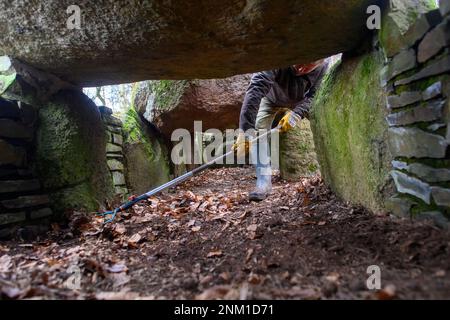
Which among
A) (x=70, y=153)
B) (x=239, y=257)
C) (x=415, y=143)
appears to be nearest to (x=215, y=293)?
(x=239, y=257)

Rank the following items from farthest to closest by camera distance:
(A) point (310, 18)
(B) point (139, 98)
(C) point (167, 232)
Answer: (B) point (139, 98) → (C) point (167, 232) → (A) point (310, 18)

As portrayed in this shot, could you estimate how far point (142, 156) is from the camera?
4391mm

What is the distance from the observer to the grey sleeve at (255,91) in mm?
3693

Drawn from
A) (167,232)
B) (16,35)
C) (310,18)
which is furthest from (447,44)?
(16,35)

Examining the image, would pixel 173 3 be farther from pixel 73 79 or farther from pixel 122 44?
pixel 73 79

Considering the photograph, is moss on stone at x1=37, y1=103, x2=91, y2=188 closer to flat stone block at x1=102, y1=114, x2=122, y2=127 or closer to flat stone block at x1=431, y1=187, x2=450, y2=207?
flat stone block at x1=102, y1=114, x2=122, y2=127

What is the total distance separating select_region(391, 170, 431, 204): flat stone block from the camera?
60.8 inches

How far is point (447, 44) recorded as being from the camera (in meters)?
1.33

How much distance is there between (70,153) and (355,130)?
2.43 m

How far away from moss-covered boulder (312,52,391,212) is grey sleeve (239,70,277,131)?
3.23 ft

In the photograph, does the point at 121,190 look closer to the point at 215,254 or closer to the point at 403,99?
the point at 215,254

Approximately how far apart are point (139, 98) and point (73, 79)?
2260 millimetres

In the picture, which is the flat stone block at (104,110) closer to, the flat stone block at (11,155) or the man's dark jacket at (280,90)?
the flat stone block at (11,155)

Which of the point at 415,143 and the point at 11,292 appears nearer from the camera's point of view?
the point at 11,292
